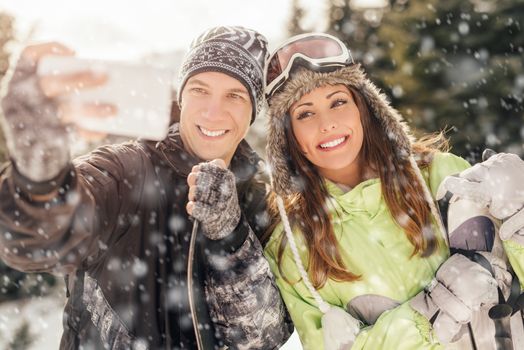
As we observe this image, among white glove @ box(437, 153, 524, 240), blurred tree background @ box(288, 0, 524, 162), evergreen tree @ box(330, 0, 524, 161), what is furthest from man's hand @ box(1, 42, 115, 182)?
evergreen tree @ box(330, 0, 524, 161)

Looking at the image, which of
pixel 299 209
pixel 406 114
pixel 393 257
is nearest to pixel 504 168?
pixel 393 257

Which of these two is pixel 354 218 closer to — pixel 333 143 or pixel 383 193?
pixel 383 193

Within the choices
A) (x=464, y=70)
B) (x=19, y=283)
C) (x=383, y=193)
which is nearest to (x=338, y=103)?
(x=383, y=193)

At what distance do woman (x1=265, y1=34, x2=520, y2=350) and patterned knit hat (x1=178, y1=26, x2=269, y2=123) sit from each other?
93 mm

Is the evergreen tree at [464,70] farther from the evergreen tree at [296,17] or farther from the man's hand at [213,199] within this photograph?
the evergreen tree at [296,17]

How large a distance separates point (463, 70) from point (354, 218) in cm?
1088

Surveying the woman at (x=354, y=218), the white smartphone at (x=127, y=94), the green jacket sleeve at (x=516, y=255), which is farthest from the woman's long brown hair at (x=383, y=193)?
the white smartphone at (x=127, y=94)

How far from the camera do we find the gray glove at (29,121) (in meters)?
1.61

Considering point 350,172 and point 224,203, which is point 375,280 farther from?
point 224,203

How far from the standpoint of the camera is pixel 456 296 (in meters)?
2.40

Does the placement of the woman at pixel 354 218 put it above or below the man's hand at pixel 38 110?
below

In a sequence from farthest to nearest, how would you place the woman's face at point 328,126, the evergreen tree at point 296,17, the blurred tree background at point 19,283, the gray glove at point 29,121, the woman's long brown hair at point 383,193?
the evergreen tree at point 296,17 < the blurred tree background at point 19,283 < the woman's face at point 328,126 < the woman's long brown hair at point 383,193 < the gray glove at point 29,121

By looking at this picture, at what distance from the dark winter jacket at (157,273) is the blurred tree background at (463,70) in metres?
9.94

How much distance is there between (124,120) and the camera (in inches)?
81.5
